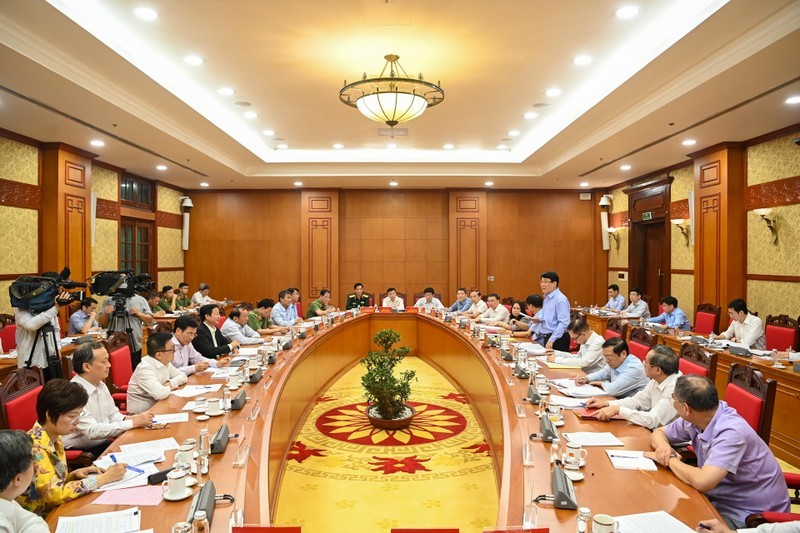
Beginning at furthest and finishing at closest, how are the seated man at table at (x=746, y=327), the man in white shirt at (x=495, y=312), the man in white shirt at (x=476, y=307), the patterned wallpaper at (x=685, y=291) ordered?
the man in white shirt at (x=476, y=307) < the patterned wallpaper at (x=685, y=291) < the man in white shirt at (x=495, y=312) < the seated man at table at (x=746, y=327)

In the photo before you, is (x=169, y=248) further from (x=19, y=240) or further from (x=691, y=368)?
(x=691, y=368)

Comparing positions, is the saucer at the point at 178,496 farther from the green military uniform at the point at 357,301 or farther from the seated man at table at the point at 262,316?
the green military uniform at the point at 357,301

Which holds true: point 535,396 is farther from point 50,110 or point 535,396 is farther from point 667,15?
point 50,110

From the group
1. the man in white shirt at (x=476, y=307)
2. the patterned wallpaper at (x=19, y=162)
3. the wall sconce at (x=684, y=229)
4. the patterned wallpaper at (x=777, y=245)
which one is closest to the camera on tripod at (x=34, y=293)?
the patterned wallpaper at (x=19, y=162)

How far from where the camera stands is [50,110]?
18.1 feet

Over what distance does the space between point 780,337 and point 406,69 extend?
4761 millimetres

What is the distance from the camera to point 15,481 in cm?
162

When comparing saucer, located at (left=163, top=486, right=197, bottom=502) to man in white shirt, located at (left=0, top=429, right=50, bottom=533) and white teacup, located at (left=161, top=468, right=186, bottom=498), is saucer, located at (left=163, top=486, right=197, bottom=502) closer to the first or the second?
white teacup, located at (left=161, top=468, right=186, bottom=498)

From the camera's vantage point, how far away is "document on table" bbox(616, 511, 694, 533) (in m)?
1.69

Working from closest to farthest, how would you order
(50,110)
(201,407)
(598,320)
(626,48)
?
(201,407), (626,48), (50,110), (598,320)

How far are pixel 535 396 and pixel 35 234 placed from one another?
679 centimetres

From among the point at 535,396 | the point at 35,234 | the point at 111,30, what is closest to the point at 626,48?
the point at 535,396

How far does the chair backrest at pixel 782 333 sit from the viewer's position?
528 centimetres

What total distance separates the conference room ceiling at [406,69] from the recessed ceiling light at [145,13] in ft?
0.20
